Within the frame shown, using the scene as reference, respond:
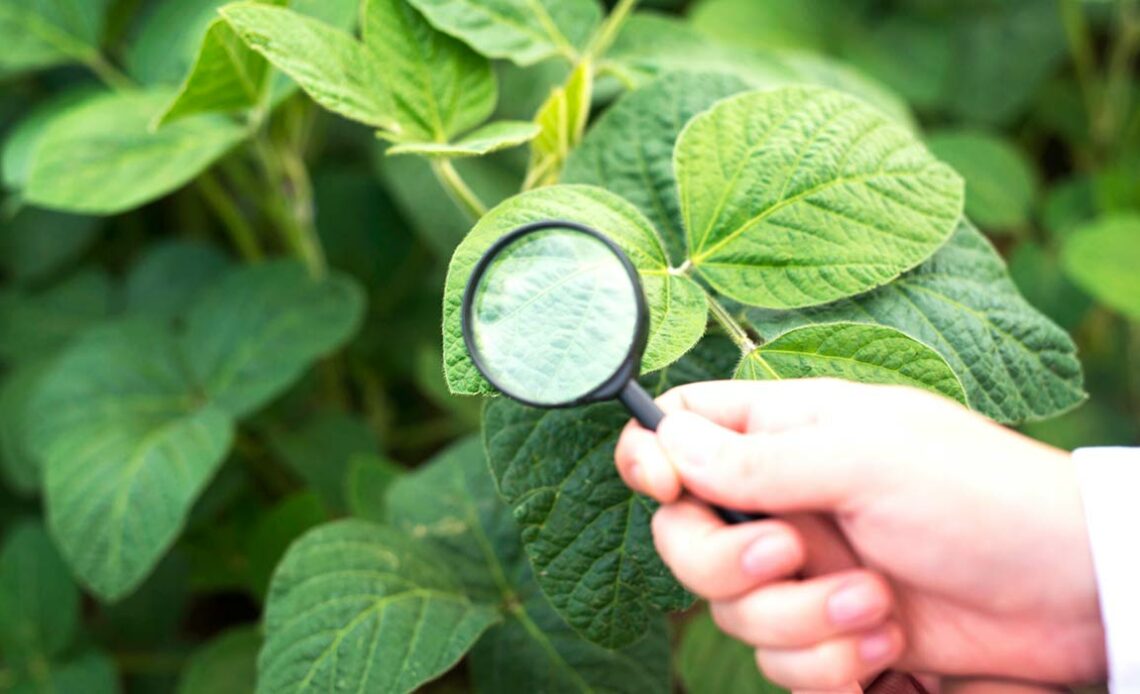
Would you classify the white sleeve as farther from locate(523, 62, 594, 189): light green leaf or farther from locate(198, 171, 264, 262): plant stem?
locate(198, 171, 264, 262): plant stem

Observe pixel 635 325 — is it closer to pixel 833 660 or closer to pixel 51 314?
pixel 833 660

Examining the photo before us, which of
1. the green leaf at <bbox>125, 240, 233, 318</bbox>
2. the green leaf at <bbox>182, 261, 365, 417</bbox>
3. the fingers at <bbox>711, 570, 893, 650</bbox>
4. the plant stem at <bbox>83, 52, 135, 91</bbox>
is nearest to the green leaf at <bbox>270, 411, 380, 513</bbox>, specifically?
the green leaf at <bbox>182, 261, 365, 417</bbox>

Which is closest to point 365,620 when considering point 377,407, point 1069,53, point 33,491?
point 377,407

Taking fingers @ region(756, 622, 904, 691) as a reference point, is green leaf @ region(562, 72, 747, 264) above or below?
above

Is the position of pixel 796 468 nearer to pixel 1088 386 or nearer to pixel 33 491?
pixel 1088 386

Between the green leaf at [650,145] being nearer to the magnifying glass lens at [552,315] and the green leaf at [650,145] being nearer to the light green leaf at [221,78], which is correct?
the magnifying glass lens at [552,315]

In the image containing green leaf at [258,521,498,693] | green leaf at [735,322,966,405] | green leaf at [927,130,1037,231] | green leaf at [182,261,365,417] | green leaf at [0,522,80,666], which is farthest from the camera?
green leaf at [927,130,1037,231]
